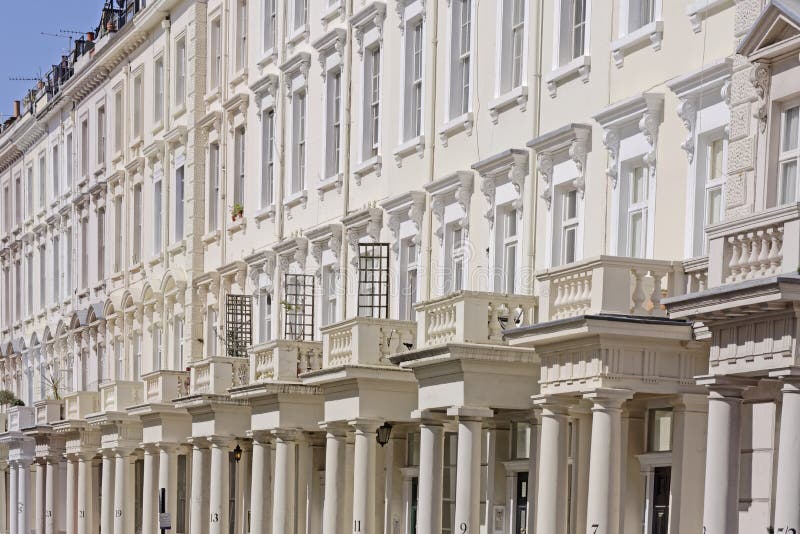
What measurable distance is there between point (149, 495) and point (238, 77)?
1005cm

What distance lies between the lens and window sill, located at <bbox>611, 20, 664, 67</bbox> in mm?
22688

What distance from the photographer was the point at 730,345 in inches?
731

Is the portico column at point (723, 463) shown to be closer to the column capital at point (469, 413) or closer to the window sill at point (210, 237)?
the column capital at point (469, 413)

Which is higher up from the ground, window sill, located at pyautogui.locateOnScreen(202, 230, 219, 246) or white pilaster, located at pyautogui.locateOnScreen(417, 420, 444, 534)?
window sill, located at pyautogui.locateOnScreen(202, 230, 219, 246)

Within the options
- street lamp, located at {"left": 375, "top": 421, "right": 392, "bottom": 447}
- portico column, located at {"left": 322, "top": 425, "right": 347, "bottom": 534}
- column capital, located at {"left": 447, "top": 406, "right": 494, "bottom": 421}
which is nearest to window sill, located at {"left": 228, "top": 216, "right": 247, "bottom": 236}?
portico column, located at {"left": 322, "top": 425, "right": 347, "bottom": 534}

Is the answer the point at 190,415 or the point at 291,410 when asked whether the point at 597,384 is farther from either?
the point at 190,415

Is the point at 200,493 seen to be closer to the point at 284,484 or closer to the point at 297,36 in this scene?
the point at 284,484

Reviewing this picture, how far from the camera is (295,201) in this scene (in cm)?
3653

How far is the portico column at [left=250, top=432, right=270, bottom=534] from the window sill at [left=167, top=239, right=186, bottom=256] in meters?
9.27

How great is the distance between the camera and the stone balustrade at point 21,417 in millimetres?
56031

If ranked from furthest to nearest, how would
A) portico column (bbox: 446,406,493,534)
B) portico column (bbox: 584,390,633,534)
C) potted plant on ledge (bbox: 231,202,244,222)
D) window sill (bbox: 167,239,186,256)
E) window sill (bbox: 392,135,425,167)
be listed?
1. window sill (bbox: 167,239,186,256)
2. potted plant on ledge (bbox: 231,202,244,222)
3. window sill (bbox: 392,135,425,167)
4. portico column (bbox: 446,406,493,534)
5. portico column (bbox: 584,390,633,534)

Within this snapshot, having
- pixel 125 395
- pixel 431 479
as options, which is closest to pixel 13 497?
pixel 125 395

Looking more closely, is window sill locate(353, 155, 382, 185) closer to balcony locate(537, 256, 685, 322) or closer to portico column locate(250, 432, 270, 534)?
portico column locate(250, 432, 270, 534)

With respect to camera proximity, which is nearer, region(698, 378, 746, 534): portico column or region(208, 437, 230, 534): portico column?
region(698, 378, 746, 534): portico column
